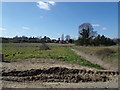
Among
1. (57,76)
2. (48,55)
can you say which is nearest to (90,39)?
(48,55)

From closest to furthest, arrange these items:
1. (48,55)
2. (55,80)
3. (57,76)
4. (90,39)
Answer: (55,80), (57,76), (48,55), (90,39)

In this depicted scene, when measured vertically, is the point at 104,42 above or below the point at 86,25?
below

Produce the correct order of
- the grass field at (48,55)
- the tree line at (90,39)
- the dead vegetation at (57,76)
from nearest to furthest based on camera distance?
the dead vegetation at (57,76) < the grass field at (48,55) < the tree line at (90,39)

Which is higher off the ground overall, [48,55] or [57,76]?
[48,55]

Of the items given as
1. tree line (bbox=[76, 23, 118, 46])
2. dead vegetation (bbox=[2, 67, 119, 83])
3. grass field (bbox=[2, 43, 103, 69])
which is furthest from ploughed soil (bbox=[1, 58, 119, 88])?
tree line (bbox=[76, 23, 118, 46])

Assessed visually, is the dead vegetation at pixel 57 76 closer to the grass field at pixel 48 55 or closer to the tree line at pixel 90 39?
the grass field at pixel 48 55

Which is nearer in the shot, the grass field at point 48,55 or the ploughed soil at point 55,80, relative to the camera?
the ploughed soil at point 55,80

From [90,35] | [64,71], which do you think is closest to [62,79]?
[64,71]

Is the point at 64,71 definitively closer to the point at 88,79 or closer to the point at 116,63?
the point at 88,79

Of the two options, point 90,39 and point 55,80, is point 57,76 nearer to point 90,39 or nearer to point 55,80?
point 55,80

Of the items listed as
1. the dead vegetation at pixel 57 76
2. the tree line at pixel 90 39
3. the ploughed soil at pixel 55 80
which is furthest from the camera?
the tree line at pixel 90 39

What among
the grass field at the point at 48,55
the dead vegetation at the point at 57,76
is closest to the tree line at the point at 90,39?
the grass field at the point at 48,55

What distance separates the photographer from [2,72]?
952 centimetres

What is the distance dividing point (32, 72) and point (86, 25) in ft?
162
